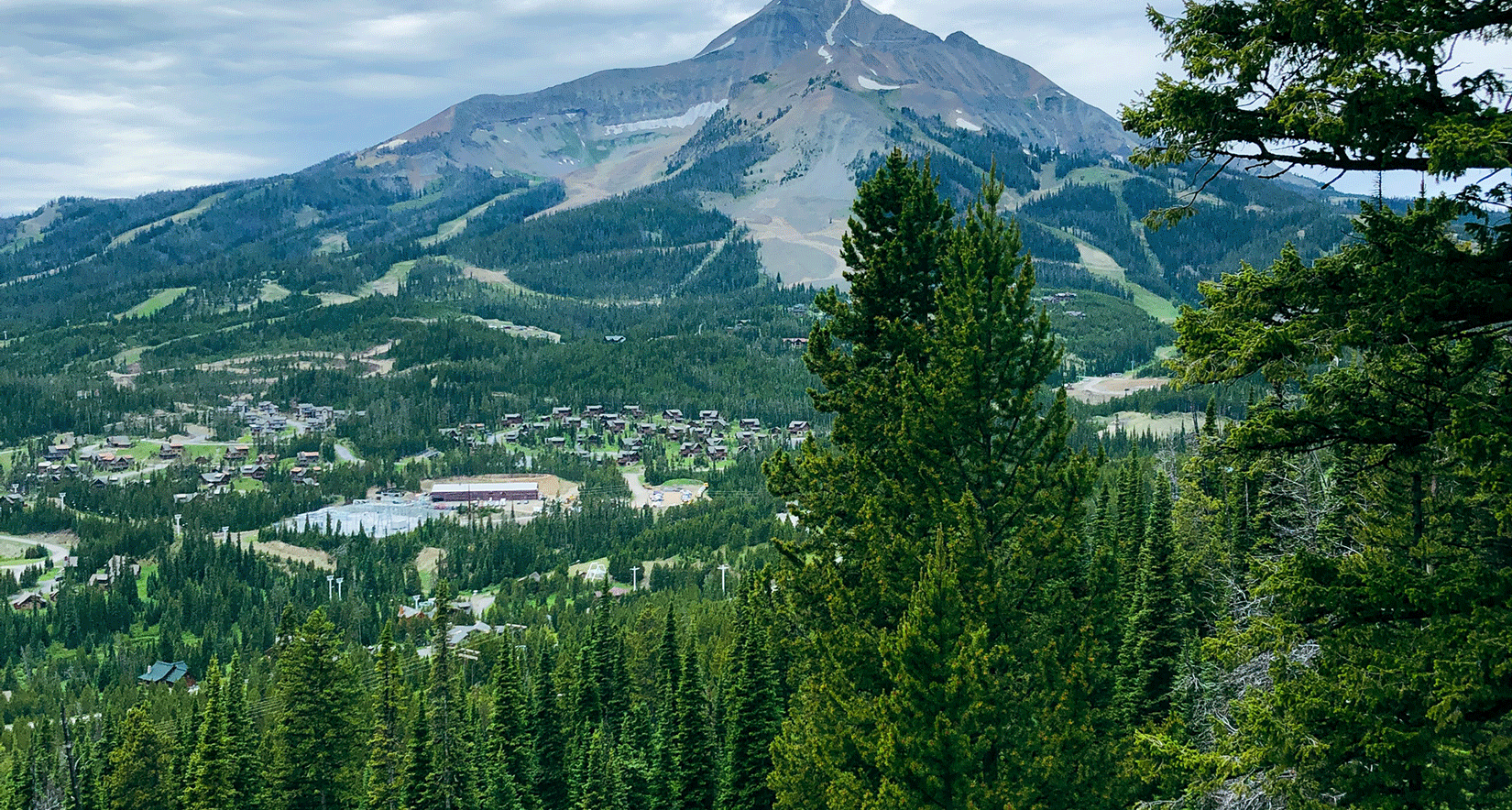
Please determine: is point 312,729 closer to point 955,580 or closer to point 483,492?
point 955,580

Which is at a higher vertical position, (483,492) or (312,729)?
(312,729)

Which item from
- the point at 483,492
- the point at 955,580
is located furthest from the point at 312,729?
the point at 483,492

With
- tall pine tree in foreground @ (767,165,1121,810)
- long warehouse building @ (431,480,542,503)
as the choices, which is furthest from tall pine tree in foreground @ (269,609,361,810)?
long warehouse building @ (431,480,542,503)

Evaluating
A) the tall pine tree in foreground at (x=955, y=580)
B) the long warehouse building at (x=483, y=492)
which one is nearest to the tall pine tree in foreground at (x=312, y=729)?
the tall pine tree in foreground at (x=955, y=580)

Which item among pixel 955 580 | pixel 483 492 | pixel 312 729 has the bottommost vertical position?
pixel 483 492

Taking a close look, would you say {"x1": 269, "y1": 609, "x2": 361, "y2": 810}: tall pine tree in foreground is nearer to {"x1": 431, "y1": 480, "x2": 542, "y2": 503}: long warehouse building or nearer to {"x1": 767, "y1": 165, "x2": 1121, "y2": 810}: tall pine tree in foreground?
{"x1": 767, "y1": 165, "x2": 1121, "y2": 810}: tall pine tree in foreground

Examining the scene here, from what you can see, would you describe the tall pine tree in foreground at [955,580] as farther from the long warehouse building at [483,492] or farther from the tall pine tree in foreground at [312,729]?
the long warehouse building at [483,492]

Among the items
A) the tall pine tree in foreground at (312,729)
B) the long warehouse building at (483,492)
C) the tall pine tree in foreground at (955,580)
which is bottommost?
the long warehouse building at (483,492)

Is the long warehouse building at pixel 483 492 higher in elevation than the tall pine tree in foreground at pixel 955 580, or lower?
lower

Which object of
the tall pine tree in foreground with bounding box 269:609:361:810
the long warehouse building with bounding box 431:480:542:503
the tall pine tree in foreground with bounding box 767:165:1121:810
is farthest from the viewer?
the long warehouse building with bounding box 431:480:542:503

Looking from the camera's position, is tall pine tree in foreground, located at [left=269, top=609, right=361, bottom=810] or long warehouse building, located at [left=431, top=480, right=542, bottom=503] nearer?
tall pine tree in foreground, located at [left=269, top=609, right=361, bottom=810]

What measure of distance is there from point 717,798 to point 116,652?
9702 centimetres

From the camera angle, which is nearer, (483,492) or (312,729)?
(312,729)

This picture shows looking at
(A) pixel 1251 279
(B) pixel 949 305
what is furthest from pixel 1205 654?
(B) pixel 949 305
